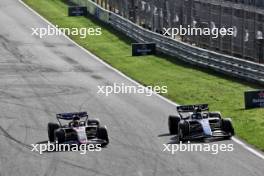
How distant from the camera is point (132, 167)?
18000 mm

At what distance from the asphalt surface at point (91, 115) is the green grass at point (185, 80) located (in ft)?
3.78

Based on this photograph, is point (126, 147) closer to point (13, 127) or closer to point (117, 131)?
point (117, 131)

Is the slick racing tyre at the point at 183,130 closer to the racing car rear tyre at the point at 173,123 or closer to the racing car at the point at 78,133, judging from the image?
the racing car rear tyre at the point at 173,123

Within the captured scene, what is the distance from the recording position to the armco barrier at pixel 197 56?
31.7 metres

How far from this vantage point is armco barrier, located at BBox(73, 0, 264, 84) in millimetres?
31695

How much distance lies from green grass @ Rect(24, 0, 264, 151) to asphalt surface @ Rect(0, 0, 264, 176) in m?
1.15

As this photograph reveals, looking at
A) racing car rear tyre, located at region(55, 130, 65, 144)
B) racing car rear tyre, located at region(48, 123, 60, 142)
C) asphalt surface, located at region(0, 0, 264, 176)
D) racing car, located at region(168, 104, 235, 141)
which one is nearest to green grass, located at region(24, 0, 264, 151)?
racing car, located at region(168, 104, 235, 141)

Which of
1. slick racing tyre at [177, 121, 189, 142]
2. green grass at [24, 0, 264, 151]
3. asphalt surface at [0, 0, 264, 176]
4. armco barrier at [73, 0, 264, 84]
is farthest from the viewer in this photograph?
armco barrier at [73, 0, 264, 84]

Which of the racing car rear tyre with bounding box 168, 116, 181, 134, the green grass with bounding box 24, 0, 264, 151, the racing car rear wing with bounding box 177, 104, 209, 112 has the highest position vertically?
the racing car rear wing with bounding box 177, 104, 209, 112

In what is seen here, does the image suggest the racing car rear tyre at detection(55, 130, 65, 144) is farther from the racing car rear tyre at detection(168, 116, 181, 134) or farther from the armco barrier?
A: the armco barrier

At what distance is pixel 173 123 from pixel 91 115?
15.1ft

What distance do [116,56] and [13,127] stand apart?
19.2 metres

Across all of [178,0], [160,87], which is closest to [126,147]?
[160,87]

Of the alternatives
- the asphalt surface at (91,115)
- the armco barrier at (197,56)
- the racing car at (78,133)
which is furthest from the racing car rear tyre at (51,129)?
the armco barrier at (197,56)
